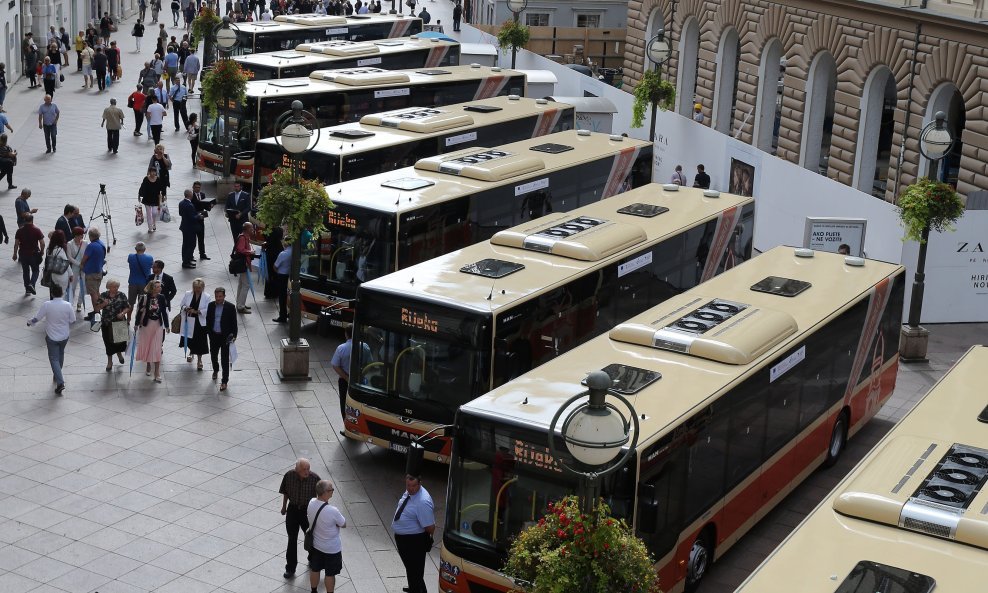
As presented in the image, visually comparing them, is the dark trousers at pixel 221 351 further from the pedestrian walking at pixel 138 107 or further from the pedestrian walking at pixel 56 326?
the pedestrian walking at pixel 138 107

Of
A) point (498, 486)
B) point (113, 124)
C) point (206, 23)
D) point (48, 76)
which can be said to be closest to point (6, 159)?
point (113, 124)

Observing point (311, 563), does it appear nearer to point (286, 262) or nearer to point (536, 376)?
point (536, 376)

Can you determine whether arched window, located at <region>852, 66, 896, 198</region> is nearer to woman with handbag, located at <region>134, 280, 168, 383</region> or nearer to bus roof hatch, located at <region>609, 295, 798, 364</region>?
bus roof hatch, located at <region>609, 295, 798, 364</region>

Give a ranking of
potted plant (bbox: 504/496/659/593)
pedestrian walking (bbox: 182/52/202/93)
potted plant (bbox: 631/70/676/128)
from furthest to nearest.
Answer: pedestrian walking (bbox: 182/52/202/93), potted plant (bbox: 631/70/676/128), potted plant (bbox: 504/496/659/593)

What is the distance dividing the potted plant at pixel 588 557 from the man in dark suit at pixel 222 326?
1137 centimetres

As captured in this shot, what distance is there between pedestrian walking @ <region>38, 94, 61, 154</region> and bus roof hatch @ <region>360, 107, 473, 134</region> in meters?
12.4

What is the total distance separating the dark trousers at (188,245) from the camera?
2750 cm

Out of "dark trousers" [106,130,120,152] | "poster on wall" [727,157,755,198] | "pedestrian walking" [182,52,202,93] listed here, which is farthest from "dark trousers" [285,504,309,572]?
"pedestrian walking" [182,52,202,93]

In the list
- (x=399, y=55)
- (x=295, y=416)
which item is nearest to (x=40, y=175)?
(x=399, y=55)

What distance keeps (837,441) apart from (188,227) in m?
14.5

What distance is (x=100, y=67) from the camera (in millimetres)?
50000

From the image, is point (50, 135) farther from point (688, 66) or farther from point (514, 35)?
point (688, 66)

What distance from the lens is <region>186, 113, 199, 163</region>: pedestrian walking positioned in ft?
125

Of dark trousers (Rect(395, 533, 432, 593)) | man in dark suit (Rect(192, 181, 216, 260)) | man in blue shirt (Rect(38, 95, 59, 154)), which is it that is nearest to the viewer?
dark trousers (Rect(395, 533, 432, 593))
